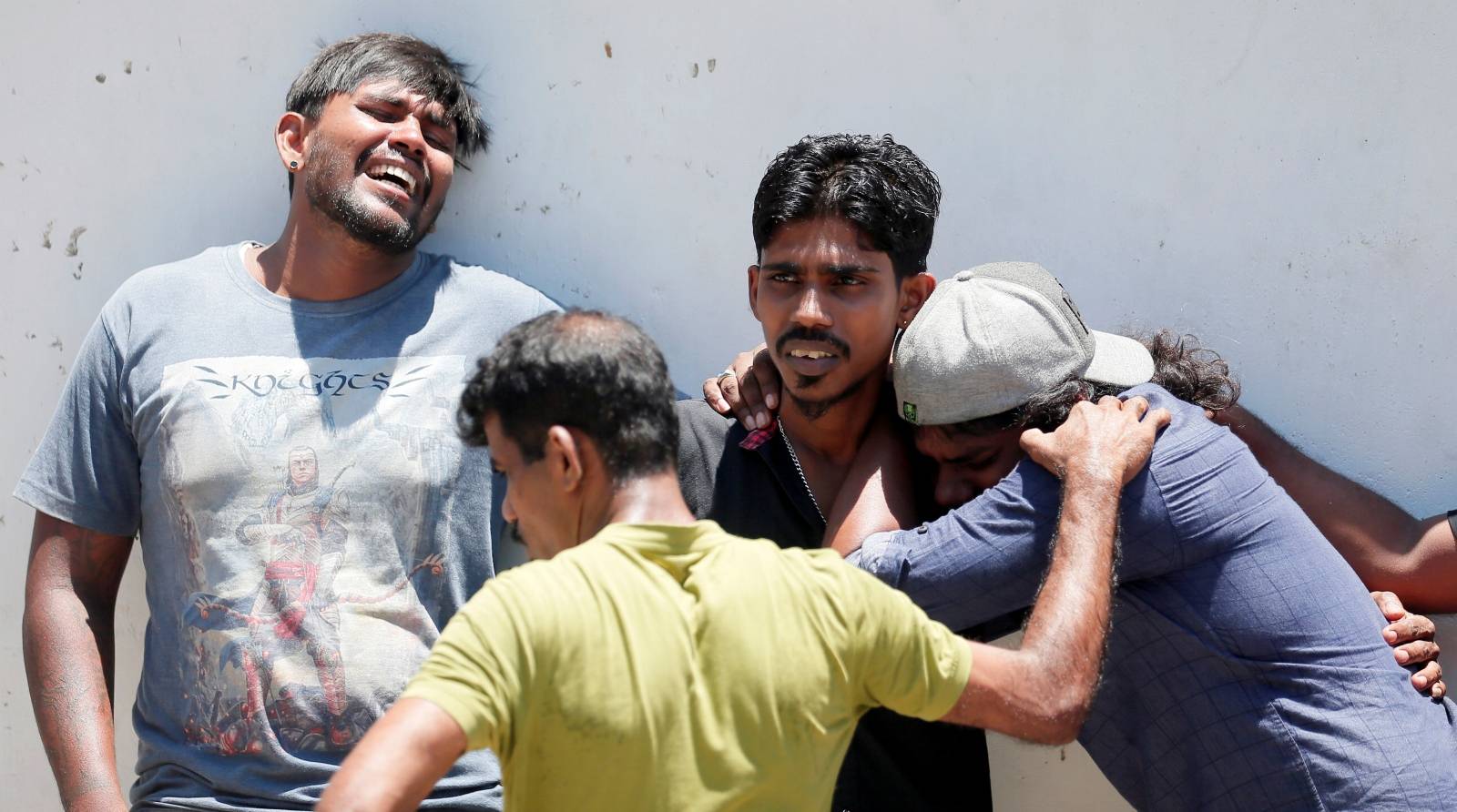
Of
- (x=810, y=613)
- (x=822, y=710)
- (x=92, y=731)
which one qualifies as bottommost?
(x=92, y=731)

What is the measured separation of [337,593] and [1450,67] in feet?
8.95

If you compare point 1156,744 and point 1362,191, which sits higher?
point 1362,191

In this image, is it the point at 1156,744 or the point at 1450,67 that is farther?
the point at 1450,67

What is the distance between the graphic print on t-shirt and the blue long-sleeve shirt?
1.04m

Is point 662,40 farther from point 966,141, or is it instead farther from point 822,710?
point 822,710

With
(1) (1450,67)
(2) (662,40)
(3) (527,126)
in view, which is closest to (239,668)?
(3) (527,126)

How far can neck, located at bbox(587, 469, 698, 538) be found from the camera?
6.05ft

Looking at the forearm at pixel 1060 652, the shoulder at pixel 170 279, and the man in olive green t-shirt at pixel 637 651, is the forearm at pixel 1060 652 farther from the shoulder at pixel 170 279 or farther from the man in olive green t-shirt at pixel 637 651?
the shoulder at pixel 170 279

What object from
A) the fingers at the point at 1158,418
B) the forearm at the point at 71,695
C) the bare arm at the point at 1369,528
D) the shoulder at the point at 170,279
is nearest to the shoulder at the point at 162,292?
the shoulder at the point at 170,279

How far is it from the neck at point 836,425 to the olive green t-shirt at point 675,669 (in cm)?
101

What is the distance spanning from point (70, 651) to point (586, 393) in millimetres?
1746

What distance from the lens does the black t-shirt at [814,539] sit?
2.69 meters

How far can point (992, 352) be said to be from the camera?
254 cm

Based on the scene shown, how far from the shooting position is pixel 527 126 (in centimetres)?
343
